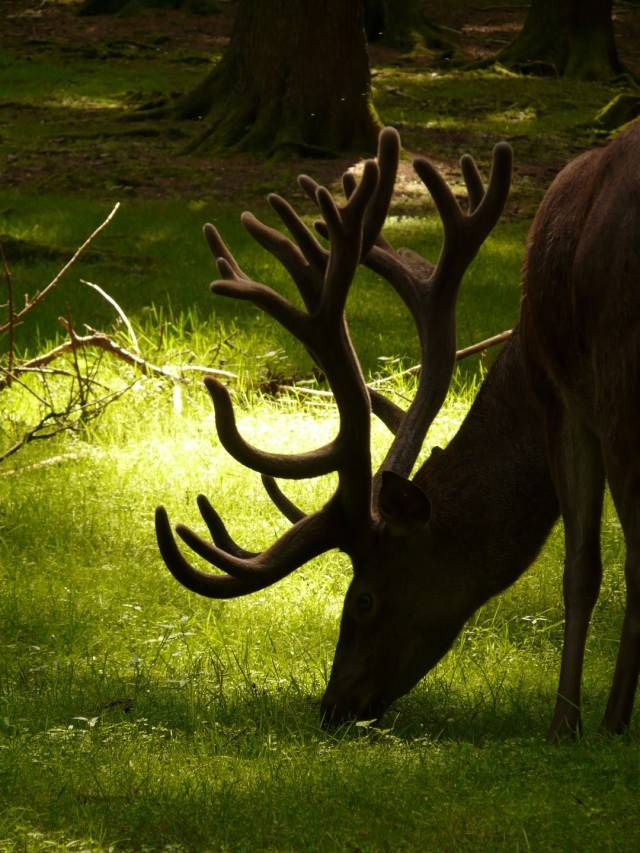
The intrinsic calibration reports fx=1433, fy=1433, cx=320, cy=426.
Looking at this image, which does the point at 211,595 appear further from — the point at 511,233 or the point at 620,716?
the point at 511,233

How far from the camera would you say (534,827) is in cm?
333

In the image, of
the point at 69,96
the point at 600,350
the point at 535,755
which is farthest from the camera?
the point at 69,96

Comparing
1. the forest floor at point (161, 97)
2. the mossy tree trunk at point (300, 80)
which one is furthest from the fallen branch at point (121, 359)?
the mossy tree trunk at point (300, 80)

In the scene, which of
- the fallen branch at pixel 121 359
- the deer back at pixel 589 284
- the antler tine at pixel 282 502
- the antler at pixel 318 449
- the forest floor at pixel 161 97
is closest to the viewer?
the deer back at pixel 589 284

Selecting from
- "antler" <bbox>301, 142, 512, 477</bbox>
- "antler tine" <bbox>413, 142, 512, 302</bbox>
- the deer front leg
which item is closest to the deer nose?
the deer front leg

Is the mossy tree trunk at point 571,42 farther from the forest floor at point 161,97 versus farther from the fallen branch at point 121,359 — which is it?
the fallen branch at point 121,359

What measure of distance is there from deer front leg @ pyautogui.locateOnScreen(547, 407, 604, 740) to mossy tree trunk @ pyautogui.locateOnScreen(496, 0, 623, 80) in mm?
18521

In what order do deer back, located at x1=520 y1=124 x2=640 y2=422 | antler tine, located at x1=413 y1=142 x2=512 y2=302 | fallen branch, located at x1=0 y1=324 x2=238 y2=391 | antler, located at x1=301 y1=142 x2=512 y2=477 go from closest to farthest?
1. deer back, located at x1=520 y1=124 x2=640 y2=422
2. antler tine, located at x1=413 y1=142 x2=512 y2=302
3. antler, located at x1=301 y1=142 x2=512 y2=477
4. fallen branch, located at x1=0 y1=324 x2=238 y2=391

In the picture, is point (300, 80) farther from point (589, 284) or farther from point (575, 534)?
point (589, 284)

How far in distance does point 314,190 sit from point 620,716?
204 cm

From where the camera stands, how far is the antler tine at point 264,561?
473 cm

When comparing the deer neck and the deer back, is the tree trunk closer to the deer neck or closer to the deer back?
the deer neck

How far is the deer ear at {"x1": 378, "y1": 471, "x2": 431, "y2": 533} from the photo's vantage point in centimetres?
463

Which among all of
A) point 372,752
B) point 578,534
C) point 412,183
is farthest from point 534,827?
point 412,183
